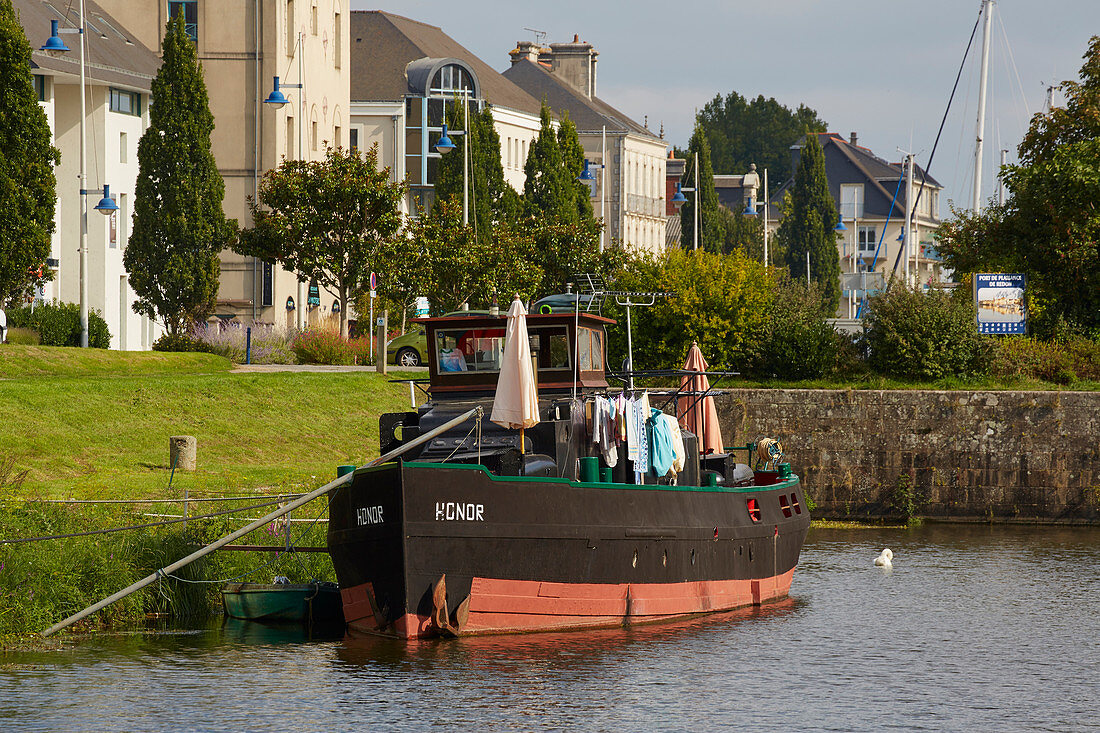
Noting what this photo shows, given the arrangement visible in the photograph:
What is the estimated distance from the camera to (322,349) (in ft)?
160

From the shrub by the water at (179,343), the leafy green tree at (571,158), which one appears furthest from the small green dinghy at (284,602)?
the leafy green tree at (571,158)

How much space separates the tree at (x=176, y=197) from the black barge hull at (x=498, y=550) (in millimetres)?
30015

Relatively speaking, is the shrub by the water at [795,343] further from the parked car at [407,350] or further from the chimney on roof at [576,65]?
the chimney on roof at [576,65]

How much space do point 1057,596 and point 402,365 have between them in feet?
92.3

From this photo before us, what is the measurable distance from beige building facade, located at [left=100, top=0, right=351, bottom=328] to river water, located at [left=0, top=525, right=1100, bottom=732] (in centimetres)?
4044

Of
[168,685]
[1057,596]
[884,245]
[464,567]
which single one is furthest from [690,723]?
[884,245]

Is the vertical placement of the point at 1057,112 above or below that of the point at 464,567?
above

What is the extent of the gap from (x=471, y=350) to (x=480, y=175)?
157 feet

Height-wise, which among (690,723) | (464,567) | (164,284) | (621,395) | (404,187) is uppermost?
(404,187)

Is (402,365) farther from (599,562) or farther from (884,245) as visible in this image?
(884,245)

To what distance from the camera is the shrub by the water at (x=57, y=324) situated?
44.7 m

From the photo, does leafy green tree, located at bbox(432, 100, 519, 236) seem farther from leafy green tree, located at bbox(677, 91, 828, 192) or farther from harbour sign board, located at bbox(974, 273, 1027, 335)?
leafy green tree, located at bbox(677, 91, 828, 192)

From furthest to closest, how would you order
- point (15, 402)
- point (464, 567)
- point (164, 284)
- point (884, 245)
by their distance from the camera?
point (884, 245) → point (164, 284) → point (15, 402) → point (464, 567)

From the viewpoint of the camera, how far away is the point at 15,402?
101ft
